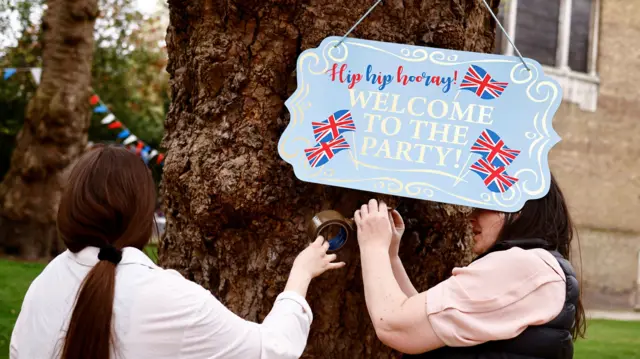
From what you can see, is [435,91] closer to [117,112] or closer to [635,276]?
[635,276]

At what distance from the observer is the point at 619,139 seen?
15094 millimetres

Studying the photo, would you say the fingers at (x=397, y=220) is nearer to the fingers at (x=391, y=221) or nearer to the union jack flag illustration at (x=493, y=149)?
the fingers at (x=391, y=221)

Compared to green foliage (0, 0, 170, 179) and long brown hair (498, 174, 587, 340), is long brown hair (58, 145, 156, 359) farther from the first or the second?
green foliage (0, 0, 170, 179)

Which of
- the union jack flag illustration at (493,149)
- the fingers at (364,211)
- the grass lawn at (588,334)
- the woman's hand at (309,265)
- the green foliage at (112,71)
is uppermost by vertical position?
the green foliage at (112,71)

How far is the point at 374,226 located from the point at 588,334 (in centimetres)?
913

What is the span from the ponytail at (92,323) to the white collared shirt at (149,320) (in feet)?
0.09

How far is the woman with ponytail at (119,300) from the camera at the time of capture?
5.60 ft

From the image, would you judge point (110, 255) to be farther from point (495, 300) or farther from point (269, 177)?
point (495, 300)

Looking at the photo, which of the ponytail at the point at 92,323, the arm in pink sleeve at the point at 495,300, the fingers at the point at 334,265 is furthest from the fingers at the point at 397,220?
the ponytail at the point at 92,323

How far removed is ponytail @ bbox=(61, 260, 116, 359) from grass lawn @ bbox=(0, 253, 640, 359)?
479 cm

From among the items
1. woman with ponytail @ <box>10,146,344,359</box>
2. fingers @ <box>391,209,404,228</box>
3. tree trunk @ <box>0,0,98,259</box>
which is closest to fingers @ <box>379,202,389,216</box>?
fingers @ <box>391,209,404,228</box>

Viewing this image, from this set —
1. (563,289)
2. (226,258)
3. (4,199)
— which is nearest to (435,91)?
(563,289)

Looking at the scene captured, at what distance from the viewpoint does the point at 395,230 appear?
7.09 ft

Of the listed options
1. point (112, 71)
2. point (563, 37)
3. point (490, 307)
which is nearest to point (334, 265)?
point (490, 307)
